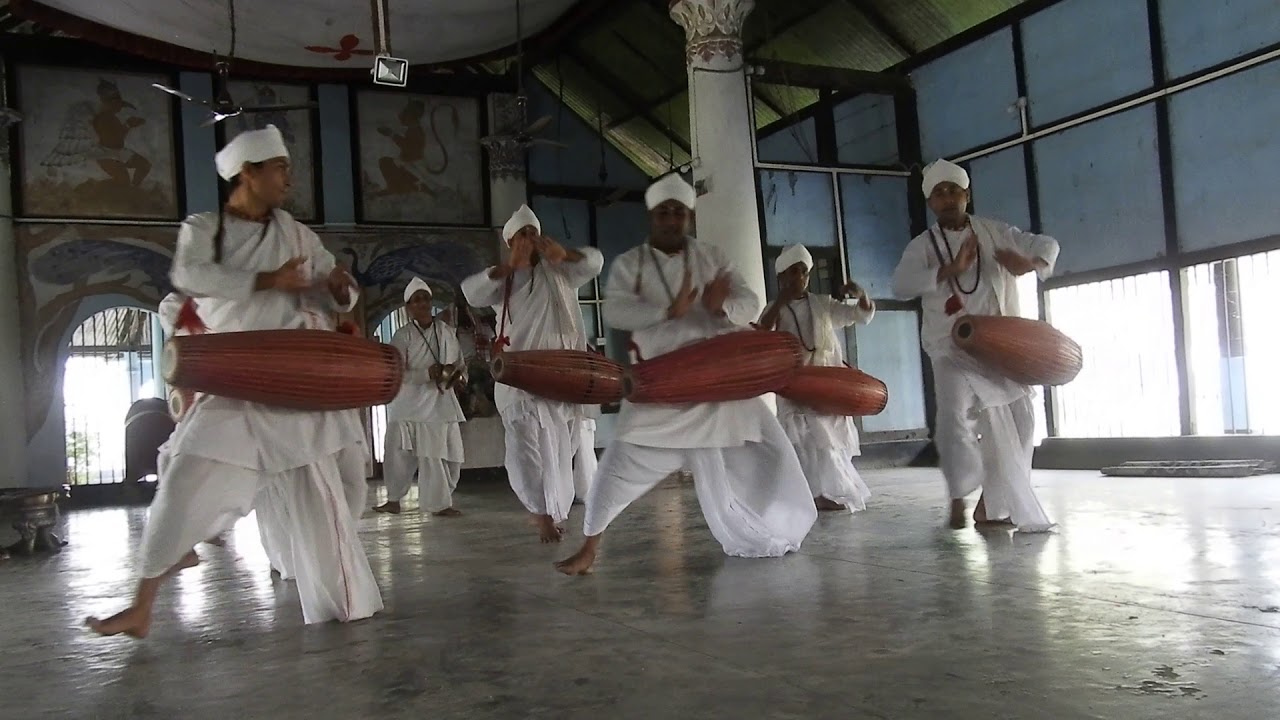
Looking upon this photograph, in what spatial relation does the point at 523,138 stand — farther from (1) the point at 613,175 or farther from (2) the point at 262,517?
(2) the point at 262,517

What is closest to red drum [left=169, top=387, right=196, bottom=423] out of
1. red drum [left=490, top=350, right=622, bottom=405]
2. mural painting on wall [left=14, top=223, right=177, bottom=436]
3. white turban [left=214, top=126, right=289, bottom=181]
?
white turban [left=214, top=126, right=289, bottom=181]

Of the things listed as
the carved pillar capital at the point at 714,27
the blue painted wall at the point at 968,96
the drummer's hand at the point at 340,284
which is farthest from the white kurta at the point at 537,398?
the blue painted wall at the point at 968,96

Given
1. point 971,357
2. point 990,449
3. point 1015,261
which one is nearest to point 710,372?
point 971,357

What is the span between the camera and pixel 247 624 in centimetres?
312

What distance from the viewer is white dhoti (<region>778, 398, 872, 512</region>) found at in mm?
5801

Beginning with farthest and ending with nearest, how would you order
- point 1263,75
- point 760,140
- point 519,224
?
1. point 760,140
2. point 1263,75
3. point 519,224

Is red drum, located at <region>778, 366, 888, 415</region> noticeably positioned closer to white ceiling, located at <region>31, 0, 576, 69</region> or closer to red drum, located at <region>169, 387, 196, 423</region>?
red drum, located at <region>169, 387, 196, 423</region>

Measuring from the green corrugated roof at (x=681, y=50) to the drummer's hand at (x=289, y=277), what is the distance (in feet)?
→ 27.3

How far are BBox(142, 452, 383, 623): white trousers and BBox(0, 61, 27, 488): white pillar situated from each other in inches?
400

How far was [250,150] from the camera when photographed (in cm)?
307

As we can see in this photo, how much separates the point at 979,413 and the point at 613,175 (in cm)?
1171

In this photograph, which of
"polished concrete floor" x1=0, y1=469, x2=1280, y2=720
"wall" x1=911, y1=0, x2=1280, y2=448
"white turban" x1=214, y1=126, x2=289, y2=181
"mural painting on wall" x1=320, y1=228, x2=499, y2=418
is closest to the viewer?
"polished concrete floor" x1=0, y1=469, x2=1280, y2=720

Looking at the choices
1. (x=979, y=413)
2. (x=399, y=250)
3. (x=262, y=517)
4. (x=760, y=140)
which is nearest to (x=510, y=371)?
(x=262, y=517)

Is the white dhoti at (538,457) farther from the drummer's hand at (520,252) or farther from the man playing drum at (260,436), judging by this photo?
the man playing drum at (260,436)
